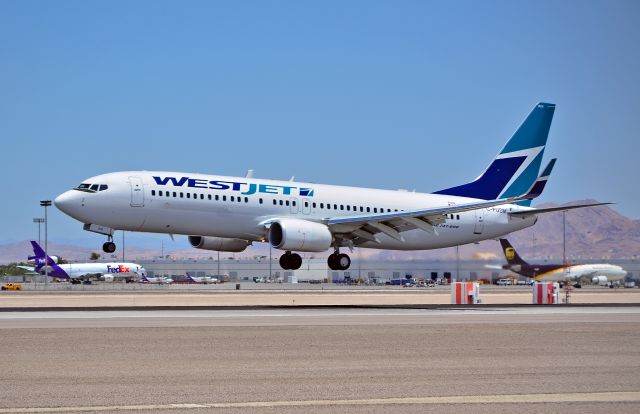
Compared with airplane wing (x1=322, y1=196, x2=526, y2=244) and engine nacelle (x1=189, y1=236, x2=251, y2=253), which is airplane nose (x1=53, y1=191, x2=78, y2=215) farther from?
airplane wing (x1=322, y1=196, x2=526, y2=244)

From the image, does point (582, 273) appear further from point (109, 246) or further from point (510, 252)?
point (109, 246)

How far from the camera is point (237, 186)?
52.7 metres

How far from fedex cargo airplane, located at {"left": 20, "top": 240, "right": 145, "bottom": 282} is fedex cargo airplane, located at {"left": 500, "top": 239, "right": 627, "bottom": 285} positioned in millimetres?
61879

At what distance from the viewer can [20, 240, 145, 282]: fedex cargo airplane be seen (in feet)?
490

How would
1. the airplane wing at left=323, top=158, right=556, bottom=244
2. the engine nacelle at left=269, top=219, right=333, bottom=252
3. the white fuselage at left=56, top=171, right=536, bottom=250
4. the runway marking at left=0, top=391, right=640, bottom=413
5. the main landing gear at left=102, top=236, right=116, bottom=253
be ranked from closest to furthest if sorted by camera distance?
the runway marking at left=0, top=391, right=640, bottom=413 → the main landing gear at left=102, top=236, right=116, bottom=253 → the white fuselage at left=56, top=171, right=536, bottom=250 → the engine nacelle at left=269, top=219, right=333, bottom=252 → the airplane wing at left=323, top=158, right=556, bottom=244

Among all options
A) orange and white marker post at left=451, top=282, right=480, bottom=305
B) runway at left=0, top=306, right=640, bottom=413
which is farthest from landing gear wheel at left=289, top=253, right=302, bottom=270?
runway at left=0, top=306, right=640, bottom=413

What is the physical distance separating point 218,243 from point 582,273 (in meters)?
92.6

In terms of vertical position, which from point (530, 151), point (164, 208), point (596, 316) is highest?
point (530, 151)

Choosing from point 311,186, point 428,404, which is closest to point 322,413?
point 428,404

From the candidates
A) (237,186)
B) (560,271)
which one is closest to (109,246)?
(237,186)

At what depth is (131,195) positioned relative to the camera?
164 ft

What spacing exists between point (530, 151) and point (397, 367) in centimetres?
4780

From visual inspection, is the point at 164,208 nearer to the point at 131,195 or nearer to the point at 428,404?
the point at 131,195

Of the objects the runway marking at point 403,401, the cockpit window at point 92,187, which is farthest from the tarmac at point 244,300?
the runway marking at point 403,401
